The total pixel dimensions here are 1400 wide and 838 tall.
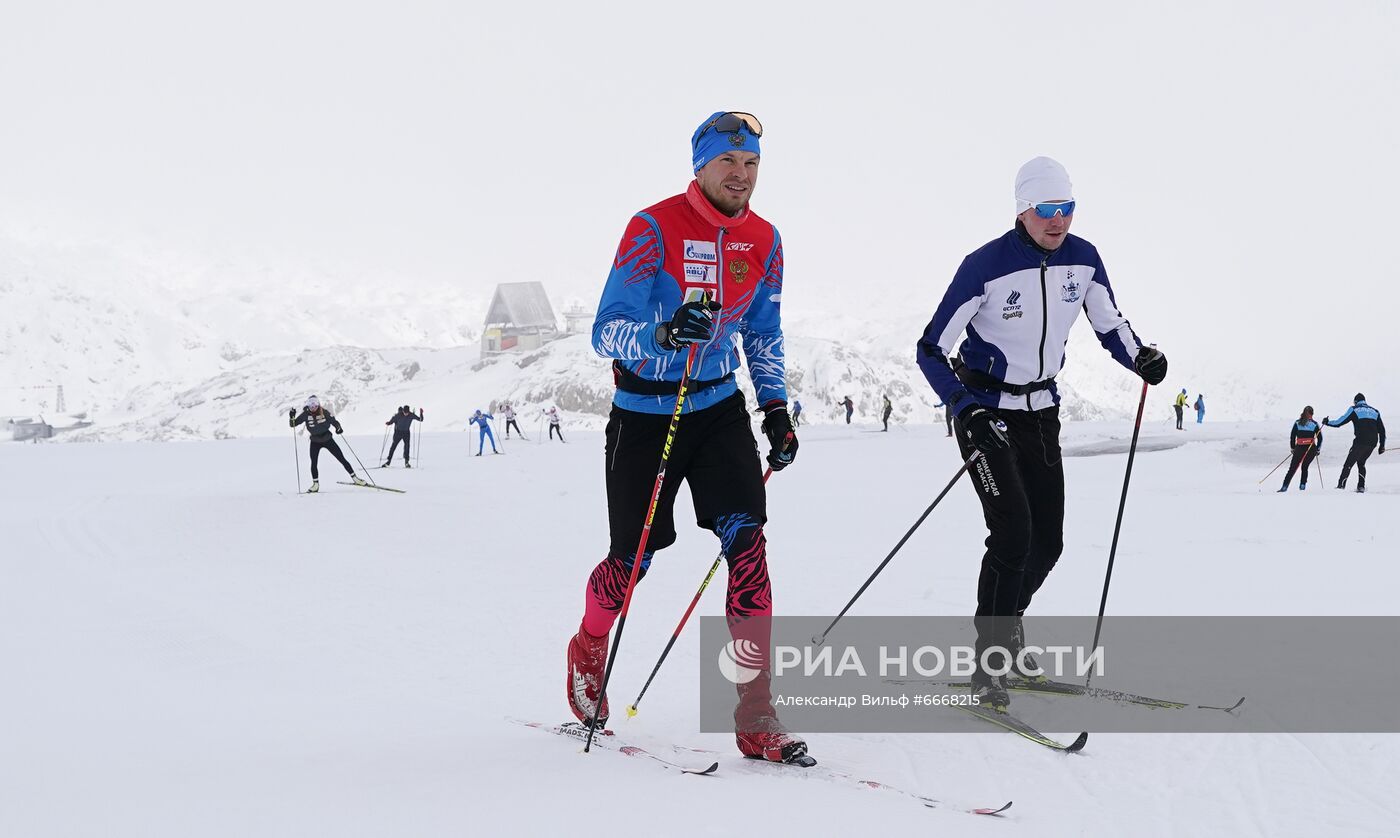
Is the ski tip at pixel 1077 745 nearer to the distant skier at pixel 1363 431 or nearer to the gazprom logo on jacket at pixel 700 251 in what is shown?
the gazprom logo on jacket at pixel 700 251

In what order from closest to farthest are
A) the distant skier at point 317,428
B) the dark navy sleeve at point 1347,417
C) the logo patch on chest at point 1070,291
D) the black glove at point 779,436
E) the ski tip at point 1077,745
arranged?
1. the ski tip at point 1077,745
2. the black glove at point 779,436
3. the logo patch on chest at point 1070,291
4. the dark navy sleeve at point 1347,417
5. the distant skier at point 317,428

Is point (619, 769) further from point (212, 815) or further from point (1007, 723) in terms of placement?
point (1007, 723)

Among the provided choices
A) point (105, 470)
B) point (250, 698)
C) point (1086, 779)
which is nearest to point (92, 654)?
point (250, 698)

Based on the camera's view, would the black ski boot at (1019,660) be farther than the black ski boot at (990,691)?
Yes

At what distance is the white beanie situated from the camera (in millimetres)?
4301

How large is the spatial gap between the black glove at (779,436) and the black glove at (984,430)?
800 mm

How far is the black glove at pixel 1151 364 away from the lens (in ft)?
15.1

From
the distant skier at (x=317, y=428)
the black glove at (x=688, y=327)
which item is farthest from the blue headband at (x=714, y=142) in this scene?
the distant skier at (x=317, y=428)

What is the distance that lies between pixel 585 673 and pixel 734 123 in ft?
7.55

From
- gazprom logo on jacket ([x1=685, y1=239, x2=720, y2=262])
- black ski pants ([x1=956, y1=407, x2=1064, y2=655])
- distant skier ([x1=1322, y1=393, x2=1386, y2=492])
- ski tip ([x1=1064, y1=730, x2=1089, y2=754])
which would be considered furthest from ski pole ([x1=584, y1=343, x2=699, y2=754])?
distant skier ([x1=1322, y1=393, x2=1386, y2=492])

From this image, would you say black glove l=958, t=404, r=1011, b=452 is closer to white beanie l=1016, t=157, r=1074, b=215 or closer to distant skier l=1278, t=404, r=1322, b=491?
white beanie l=1016, t=157, r=1074, b=215

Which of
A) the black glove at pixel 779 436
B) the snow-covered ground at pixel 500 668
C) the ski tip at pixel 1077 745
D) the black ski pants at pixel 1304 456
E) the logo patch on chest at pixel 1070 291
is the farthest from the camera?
the black ski pants at pixel 1304 456

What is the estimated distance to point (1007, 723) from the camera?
387cm

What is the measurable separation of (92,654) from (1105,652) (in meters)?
5.36
